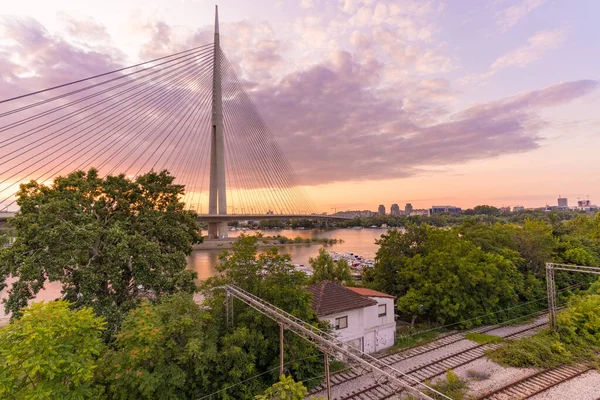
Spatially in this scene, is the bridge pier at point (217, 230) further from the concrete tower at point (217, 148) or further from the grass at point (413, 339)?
the grass at point (413, 339)

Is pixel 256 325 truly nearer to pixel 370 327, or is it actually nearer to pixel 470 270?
pixel 370 327

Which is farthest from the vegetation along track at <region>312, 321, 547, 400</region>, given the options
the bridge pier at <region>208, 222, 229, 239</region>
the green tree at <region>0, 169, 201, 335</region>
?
the bridge pier at <region>208, 222, 229, 239</region>

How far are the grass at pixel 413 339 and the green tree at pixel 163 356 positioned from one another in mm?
9184

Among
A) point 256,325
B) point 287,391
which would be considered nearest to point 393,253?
point 256,325

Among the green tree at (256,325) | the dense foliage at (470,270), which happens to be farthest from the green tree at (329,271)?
the green tree at (256,325)

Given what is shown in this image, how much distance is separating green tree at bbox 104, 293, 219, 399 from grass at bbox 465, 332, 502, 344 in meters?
12.5

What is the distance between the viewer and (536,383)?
10.9m

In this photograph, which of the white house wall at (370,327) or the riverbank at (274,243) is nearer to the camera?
the white house wall at (370,327)

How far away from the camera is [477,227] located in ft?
74.3

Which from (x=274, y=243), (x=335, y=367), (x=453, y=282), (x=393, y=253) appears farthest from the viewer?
(x=274, y=243)

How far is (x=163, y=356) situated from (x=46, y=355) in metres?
2.70

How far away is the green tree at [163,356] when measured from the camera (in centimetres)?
791

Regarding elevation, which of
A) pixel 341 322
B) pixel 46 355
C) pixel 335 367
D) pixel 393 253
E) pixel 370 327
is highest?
pixel 393 253

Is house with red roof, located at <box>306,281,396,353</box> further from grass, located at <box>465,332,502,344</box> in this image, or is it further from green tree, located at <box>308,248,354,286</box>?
green tree, located at <box>308,248,354,286</box>
